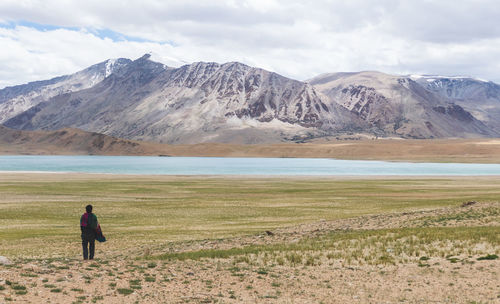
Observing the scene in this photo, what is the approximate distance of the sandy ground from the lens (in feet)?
62.1

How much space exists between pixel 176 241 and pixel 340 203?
35373mm

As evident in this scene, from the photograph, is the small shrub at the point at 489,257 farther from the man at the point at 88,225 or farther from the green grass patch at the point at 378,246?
the man at the point at 88,225

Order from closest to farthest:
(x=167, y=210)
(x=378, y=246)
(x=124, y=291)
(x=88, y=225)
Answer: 1. (x=124, y=291)
2. (x=88, y=225)
3. (x=378, y=246)
4. (x=167, y=210)

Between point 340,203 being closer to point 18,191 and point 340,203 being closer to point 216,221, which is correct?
→ point 216,221

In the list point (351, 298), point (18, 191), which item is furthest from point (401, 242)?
point (18, 191)

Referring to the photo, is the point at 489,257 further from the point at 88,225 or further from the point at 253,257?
the point at 88,225

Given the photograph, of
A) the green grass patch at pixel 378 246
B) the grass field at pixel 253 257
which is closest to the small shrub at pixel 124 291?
the grass field at pixel 253 257

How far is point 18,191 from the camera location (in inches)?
3332

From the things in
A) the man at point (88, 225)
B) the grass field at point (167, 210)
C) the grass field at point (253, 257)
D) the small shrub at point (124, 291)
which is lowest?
the grass field at point (167, 210)

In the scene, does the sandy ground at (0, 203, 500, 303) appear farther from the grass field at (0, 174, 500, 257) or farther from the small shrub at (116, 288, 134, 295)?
the grass field at (0, 174, 500, 257)

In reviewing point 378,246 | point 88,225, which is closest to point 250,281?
point 88,225

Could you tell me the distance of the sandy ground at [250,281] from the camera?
62.1 feet

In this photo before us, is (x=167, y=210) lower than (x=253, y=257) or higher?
lower

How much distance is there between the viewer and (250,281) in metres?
21.8
